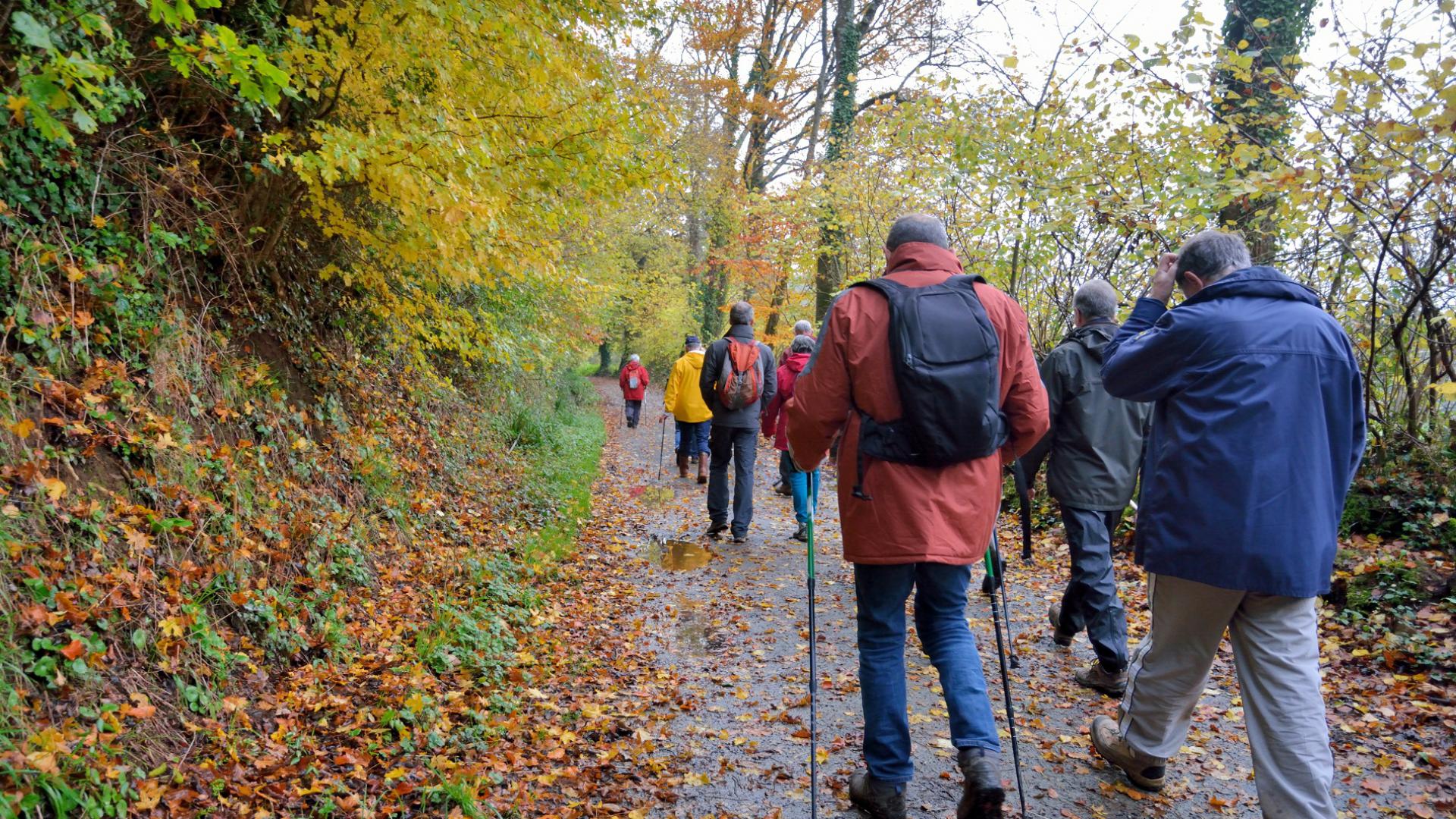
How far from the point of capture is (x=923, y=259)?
3148mm

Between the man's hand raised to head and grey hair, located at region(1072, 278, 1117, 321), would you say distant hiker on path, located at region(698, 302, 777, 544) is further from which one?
the man's hand raised to head

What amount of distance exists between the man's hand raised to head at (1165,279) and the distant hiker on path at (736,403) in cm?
484

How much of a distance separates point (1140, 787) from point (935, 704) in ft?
3.66

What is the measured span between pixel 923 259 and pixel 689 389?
7779mm

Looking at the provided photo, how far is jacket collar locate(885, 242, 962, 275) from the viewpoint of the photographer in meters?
3.14

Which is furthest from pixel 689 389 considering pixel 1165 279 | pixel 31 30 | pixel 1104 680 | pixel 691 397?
pixel 31 30

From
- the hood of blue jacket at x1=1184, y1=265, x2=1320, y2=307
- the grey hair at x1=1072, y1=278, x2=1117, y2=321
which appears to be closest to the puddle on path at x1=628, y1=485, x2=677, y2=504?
the grey hair at x1=1072, y1=278, x2=1117, y2=321

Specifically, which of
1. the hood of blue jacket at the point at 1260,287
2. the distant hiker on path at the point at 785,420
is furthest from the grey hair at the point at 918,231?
the distant hiker on path at the point at 785,420

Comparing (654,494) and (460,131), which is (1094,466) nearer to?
(460,131)

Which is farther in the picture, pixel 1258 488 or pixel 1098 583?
pixel 1098 583

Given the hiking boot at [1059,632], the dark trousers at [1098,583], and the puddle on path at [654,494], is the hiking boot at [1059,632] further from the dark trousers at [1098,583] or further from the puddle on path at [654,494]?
the puddle on path at [654,494]

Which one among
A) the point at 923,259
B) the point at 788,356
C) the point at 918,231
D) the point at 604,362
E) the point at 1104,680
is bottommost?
the point at 1104,680

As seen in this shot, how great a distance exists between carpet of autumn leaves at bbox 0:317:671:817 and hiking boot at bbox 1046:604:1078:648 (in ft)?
8.51

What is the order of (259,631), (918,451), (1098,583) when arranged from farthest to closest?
(1098,583) → (259,631) → (918,451)
